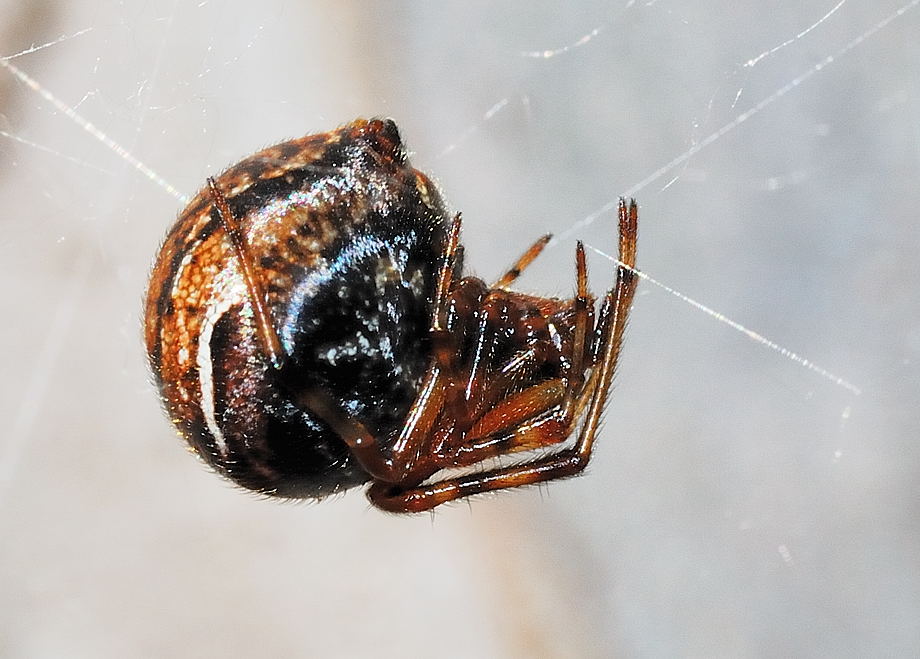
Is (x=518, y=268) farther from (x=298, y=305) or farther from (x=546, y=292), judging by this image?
(x=546, y=292)

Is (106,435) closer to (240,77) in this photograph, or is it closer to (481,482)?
(240,77)

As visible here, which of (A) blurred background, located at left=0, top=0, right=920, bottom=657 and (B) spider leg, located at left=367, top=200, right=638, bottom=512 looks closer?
(B) spider leg, located at left=367, top=200, right=638, bottom=512


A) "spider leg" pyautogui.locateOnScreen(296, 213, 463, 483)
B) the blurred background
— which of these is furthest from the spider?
the blurred background

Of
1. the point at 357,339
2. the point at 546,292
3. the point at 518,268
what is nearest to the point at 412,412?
the point at 357,339

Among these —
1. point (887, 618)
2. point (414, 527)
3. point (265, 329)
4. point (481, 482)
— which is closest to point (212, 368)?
point (265, 329)

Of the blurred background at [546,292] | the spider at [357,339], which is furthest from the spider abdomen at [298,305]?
the blurred background at [546,292]

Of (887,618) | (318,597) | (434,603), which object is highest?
(318,597)

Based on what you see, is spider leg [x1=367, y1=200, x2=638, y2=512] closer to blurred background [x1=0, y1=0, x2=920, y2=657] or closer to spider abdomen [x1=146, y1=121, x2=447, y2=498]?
spider abdomen [x1=146, y1=121, x2=447, y2=498]
